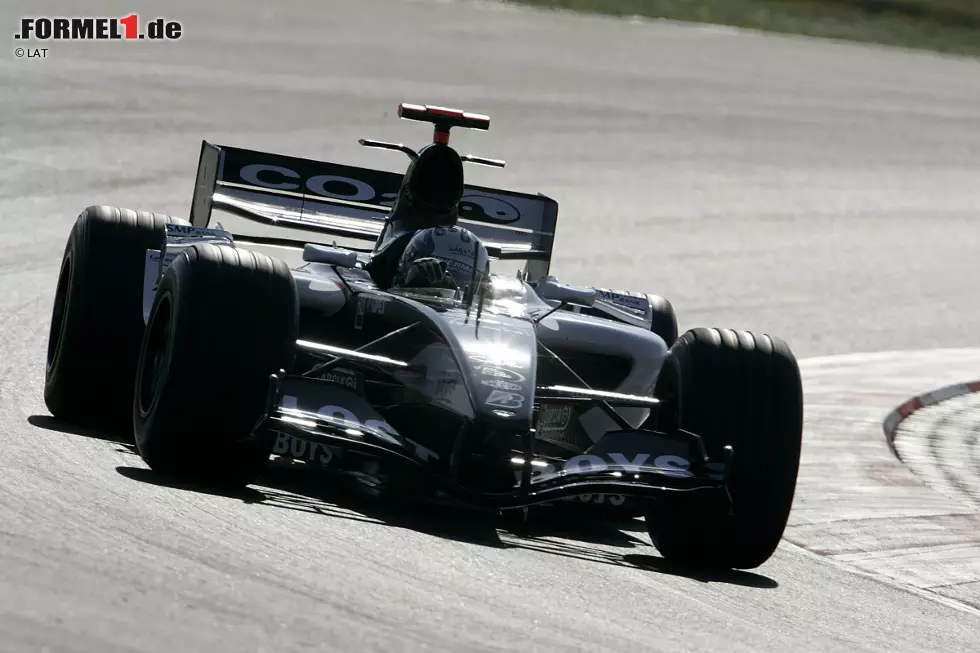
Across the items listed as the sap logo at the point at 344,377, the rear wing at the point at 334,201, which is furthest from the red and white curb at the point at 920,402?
the sap logo at the point at 344,377

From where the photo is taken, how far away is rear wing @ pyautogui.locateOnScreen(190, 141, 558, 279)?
1039 centimetres

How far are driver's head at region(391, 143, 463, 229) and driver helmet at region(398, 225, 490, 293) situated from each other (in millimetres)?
696

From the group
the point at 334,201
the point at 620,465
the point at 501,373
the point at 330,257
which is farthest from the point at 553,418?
the point at 334,201

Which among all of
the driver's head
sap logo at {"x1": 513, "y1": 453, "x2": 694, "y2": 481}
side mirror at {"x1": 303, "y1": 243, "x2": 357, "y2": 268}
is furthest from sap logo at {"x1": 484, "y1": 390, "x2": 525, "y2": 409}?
the driver's head

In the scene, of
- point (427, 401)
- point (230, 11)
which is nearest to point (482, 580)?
point (427, 401)

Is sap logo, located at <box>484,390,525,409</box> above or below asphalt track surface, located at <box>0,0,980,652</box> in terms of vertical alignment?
above

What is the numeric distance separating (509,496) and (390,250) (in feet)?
8.02

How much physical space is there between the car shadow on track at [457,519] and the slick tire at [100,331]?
197 mm

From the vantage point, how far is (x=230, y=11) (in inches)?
1275

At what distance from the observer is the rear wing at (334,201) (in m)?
10.4

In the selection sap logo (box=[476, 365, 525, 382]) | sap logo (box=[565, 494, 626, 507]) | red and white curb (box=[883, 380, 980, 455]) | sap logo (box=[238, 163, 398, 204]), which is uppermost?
sap logo (box=[238, 163, 398, 204])

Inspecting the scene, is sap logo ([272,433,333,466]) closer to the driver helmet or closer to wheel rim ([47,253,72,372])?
the driver helmet

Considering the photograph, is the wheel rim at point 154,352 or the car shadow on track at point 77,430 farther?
the car shadow on track at point 77,430

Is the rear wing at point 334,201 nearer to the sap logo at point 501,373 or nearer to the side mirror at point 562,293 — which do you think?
the side mirror at point 562,293
